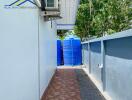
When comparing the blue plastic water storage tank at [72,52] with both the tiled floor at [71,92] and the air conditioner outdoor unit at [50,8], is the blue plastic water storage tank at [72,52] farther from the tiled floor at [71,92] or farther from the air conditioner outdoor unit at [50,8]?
the air conditioner outdoor unit at [50,8]

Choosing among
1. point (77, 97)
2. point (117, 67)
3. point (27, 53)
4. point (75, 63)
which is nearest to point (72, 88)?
point (77, 97)

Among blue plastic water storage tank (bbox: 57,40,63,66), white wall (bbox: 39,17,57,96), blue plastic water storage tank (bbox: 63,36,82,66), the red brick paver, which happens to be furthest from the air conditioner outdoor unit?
blue plastic water storage tank (bbox: 57,40,63,66)

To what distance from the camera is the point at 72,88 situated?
10.2 m

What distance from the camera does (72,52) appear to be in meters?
20.2

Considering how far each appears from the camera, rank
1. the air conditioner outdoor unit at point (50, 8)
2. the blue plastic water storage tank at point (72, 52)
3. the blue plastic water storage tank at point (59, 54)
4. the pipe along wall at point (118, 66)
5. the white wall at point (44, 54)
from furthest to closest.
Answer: the blue plastic water storage tank at point (59, 54) → the blue plastic water storage tank at point (72, 52) → the white wall at point (44, 54) → the air conditioner outdoor unit at point (50, 8) → the pipe along wall at point (118, 66)

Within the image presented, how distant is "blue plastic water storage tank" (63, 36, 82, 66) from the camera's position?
66.3ft

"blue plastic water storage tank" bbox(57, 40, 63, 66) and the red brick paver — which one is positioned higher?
"blue plastic water storage tank" bbox(57, 40, 63, 66)

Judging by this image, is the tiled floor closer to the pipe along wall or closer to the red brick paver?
the red brick paver

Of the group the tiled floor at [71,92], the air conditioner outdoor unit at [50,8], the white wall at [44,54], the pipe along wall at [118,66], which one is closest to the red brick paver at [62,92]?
the tiled floor at [71,92]

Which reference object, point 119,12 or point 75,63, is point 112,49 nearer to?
point 119,12

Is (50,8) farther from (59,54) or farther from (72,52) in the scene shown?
(59,54)

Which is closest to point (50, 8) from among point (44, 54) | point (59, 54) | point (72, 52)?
point (44, 54)

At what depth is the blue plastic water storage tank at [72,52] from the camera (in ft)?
66.3

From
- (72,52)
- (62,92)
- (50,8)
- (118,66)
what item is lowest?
(62,92)
